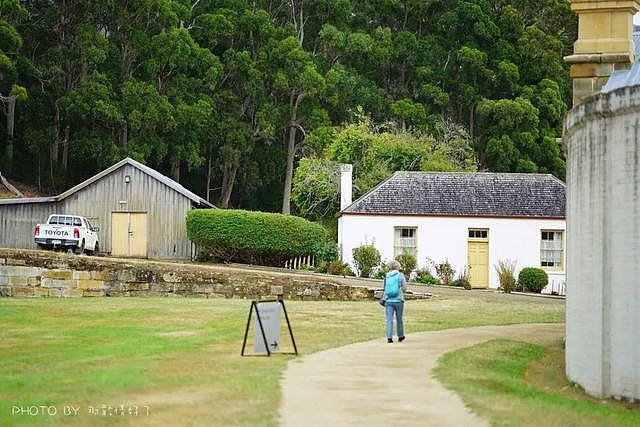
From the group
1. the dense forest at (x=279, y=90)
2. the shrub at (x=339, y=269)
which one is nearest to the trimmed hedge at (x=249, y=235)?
the shrub at (x=339, y=269)

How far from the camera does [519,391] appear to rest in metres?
15.1

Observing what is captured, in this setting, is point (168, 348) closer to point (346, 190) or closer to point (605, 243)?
point (605, 243)

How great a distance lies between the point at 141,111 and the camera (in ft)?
171

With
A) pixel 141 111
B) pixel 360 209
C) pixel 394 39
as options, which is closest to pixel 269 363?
pixel 360 209

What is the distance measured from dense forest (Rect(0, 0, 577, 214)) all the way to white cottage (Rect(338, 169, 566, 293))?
376 inches

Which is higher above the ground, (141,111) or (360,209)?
(141,111)

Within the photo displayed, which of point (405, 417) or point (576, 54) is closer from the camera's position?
point (405, 417)

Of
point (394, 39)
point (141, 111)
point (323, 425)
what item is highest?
point (394, 39)

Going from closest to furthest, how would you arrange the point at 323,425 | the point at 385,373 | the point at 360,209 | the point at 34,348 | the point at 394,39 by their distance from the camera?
the point at 323,425
the point at 385,373
the point at 34,348
the point at 360,209
the point at 394,39

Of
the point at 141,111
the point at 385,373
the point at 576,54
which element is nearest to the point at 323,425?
the point at 385,373

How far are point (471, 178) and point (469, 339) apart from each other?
22807mm

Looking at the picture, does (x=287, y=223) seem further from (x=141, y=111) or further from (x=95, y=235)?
(x=141, y=111)

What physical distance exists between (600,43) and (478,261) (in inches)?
898

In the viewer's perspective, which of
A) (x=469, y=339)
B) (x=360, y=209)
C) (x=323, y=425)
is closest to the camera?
(x=323, y=425)
